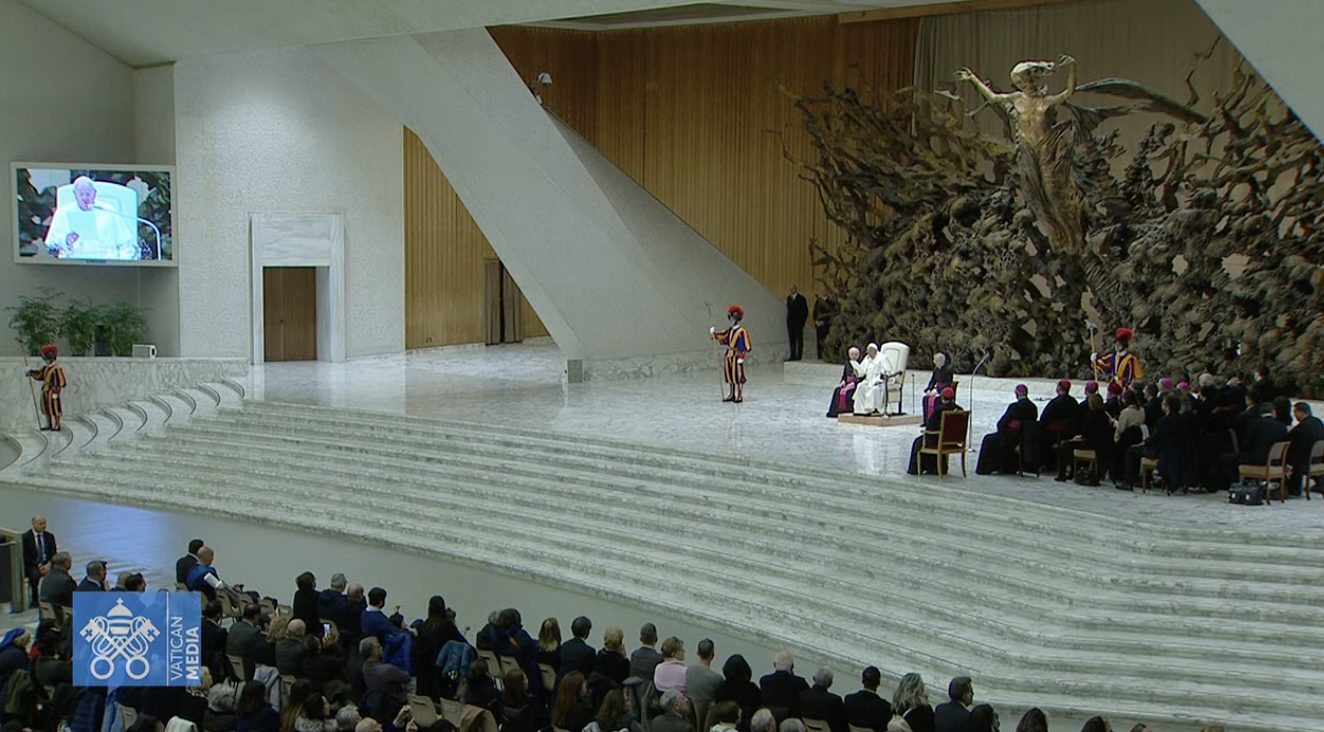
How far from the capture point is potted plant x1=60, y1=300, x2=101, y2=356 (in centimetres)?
2034

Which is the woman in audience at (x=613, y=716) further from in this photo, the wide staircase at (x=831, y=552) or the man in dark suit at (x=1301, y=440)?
the man in dark suit at (x=1301, y=440)

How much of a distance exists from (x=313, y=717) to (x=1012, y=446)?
25.8ft

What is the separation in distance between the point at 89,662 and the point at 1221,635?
698 centimetres

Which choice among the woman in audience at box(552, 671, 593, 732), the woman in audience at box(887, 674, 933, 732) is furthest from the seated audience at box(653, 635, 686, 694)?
the woman in audience at box(887, 674, 933, 732)

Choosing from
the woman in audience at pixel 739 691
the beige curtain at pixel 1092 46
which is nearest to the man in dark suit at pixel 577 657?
the woman in audience at pixel 739 691

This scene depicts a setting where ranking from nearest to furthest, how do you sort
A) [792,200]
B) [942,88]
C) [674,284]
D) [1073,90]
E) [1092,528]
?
[1092,528] < [1073,90] < [674,284] < [942,88] < [792,200]

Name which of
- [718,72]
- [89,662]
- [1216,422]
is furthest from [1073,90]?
[89,662]

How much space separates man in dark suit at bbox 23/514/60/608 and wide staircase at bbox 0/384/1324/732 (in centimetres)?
290

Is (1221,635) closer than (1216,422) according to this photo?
Yes

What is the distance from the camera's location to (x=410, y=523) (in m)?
14.2

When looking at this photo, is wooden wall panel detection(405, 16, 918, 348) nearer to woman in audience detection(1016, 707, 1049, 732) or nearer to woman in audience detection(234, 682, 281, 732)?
woman in audience detection(234, 682, 281, 732)

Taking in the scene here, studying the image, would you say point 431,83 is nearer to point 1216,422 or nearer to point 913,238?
point 913,238

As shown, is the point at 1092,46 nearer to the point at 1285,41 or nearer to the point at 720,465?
the point at 720,465

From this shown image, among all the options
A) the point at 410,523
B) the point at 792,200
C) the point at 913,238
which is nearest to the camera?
the point at 410,523
